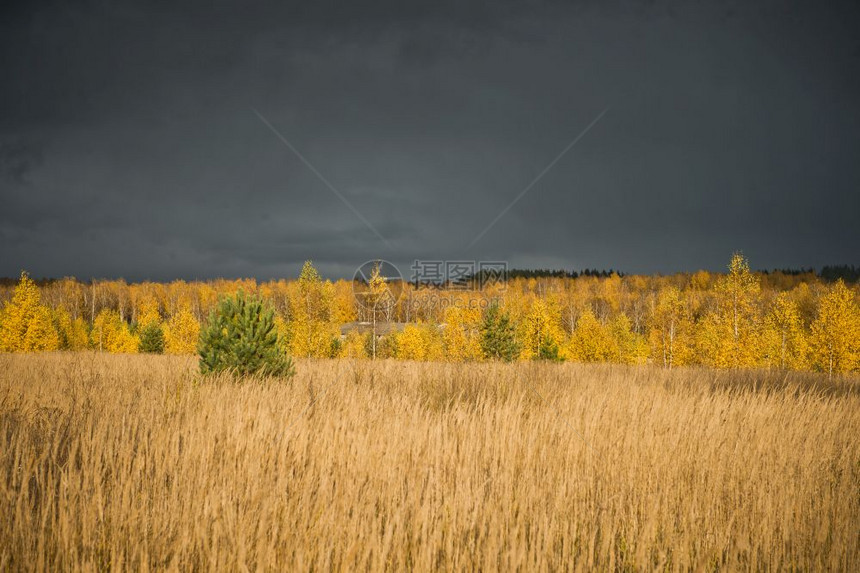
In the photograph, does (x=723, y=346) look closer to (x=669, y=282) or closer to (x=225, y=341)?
(x=225, y=341)

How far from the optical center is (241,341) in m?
9.02

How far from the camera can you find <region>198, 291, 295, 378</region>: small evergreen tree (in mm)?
8945

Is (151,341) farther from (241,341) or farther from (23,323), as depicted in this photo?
(241,341)

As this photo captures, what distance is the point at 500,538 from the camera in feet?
8.81

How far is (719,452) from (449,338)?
3476cm

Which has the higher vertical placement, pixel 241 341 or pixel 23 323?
pixel 23 323

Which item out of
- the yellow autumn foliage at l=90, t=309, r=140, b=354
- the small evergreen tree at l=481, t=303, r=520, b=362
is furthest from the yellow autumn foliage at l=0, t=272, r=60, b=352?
the small evergreen tree at l=481, t=303, r=520, b=362

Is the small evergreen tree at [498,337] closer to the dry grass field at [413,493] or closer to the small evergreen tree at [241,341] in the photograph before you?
the small evergreen tree at [241,341]

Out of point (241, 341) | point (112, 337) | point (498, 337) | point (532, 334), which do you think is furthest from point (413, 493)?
point (112, 337)

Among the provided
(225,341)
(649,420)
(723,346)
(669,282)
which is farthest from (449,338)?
(669,282)

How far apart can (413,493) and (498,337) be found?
2343 centimetres

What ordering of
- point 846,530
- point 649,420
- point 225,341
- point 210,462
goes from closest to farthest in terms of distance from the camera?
point 846,530 < point 210,462 < point 649,420 < point 225,341

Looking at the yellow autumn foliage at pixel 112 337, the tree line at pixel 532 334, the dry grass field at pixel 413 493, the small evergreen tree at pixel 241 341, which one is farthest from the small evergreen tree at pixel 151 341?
the dry grass field at pixel 413 493

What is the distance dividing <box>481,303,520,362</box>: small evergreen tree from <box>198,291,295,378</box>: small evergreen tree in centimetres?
1809
